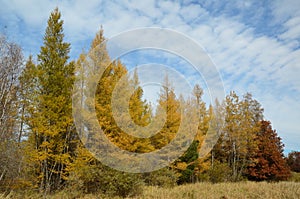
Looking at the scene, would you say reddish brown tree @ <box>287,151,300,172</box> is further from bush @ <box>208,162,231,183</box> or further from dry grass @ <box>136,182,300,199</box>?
dry grass @ <box>136,182,300,199</box>

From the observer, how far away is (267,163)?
2362 centimetres

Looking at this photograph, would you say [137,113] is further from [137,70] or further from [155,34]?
[155,34]

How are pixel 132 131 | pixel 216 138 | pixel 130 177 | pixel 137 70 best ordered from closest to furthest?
1. pixel 130 177
2. pixel 132 131
3. pixel 137 70
4. pixel 216 138

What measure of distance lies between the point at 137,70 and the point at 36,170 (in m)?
8.62

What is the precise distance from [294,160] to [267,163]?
13532mm

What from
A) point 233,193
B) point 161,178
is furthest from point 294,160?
point 233,193

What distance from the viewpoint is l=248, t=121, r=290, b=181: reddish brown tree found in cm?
2331

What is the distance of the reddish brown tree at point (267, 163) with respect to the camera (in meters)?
23.3

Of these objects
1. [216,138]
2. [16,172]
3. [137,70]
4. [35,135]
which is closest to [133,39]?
[137,70]

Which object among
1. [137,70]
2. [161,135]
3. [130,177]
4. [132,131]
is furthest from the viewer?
[161,135]

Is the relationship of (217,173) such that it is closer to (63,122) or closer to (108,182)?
(108,182)

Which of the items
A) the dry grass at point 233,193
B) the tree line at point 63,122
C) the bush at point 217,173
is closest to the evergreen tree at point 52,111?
the tree line at point 63,122

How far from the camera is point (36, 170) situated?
1352 centimetres

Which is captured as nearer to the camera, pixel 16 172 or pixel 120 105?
pixel 16 172
